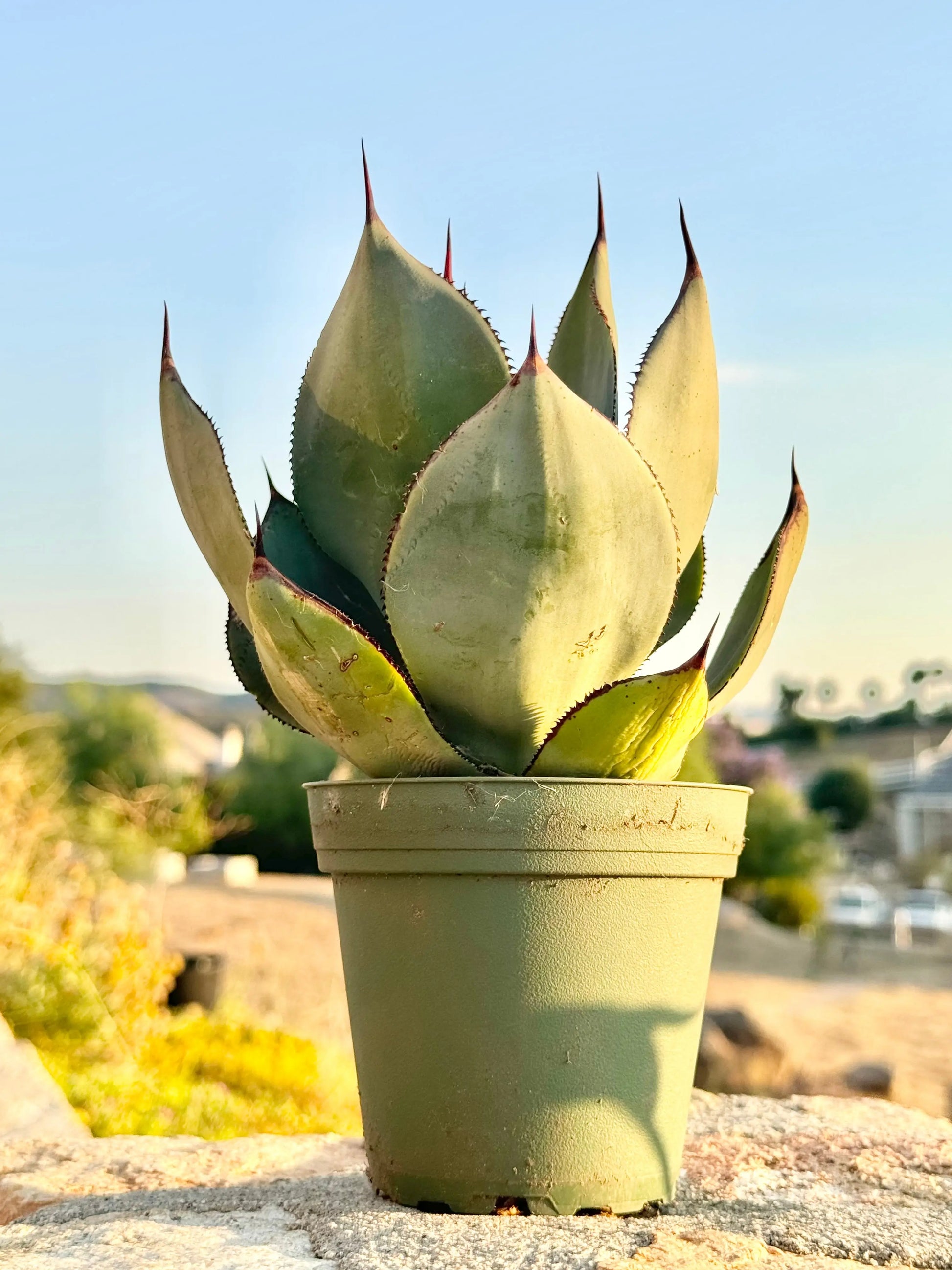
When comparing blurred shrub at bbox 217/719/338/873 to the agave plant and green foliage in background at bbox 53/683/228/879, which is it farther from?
the agave plant

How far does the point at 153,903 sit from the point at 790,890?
11.9 m

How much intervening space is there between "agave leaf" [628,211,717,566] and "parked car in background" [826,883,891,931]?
58.6 feet

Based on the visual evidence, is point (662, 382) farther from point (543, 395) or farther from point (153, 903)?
point (153, 903)

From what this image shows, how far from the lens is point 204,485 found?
1849 millimetres

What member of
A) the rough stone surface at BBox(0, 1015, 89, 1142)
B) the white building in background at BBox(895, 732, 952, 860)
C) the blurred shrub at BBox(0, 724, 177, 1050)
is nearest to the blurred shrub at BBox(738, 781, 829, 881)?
the blurred shrub at BBox(0, 724, 177, 1050)

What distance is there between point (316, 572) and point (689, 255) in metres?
0.75

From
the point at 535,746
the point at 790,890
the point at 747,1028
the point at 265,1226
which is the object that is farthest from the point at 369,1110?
the point at 790,890

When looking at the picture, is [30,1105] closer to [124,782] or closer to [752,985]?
[752,985]

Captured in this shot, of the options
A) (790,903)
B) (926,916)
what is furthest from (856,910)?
(790,903)

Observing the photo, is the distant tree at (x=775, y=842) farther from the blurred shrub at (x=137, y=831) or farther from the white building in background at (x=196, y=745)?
the blurred shrub at (x=137, y=831)

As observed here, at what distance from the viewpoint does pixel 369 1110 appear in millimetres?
1825

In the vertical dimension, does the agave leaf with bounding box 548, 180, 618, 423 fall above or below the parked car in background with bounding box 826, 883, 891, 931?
above

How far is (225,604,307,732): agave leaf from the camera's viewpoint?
2.01m

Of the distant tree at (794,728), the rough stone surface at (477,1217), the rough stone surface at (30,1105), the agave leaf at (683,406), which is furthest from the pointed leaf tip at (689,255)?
the distant tree at (794,728)
